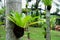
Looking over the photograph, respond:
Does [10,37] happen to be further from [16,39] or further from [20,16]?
[20,16]

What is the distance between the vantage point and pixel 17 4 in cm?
305

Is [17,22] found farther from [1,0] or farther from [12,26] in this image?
[1,0]

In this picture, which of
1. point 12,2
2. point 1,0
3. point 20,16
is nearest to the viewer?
point 12,2

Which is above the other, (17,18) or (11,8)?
(11,8)

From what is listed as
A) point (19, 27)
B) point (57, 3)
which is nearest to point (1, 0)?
point (57, 3)

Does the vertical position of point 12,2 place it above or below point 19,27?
above

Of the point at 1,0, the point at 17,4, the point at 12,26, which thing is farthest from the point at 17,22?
the point at 1,0

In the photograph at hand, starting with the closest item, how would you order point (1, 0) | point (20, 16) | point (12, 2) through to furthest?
point (12, 2) → point (20, 16) → point (1, 0)

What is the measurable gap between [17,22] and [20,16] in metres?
0.17

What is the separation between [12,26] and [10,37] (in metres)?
0.19

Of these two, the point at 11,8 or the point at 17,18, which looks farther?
the point at 17,18

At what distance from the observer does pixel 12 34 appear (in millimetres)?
3117

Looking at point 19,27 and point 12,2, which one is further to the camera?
point 19,27

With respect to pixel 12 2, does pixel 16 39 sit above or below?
below
